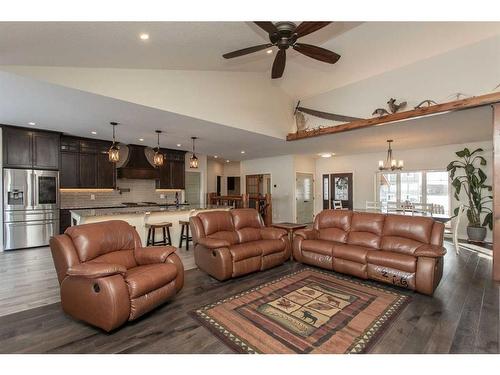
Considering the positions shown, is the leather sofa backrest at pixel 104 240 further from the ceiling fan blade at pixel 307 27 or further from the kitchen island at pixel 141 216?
the ceiling fan blade at pixel 307 27

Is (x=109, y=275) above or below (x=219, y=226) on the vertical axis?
below

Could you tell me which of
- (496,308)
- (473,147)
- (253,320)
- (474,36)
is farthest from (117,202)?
(473,147)

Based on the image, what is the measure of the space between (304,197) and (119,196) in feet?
19.8

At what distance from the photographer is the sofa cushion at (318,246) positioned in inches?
151

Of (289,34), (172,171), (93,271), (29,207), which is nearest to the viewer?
(93,271)

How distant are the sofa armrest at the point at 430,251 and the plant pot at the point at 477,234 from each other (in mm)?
3971

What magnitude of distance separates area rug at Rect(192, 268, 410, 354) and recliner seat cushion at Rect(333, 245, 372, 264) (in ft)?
1.06

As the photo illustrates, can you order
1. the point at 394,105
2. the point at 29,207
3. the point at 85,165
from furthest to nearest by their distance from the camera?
the point at 85,165
the point at 29,207
the point at 394,105

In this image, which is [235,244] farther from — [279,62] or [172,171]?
[172,171]

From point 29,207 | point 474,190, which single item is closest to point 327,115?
point 474,190

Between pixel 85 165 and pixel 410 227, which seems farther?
pixel 85 165

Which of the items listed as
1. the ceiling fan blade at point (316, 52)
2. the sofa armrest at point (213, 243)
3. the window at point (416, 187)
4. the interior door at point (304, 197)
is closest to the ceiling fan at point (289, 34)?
the ceiling fan blade at point (316, 52)

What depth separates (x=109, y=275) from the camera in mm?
2258
